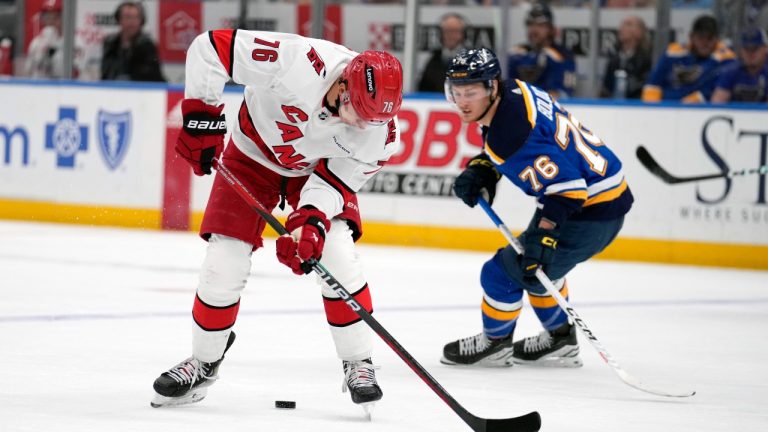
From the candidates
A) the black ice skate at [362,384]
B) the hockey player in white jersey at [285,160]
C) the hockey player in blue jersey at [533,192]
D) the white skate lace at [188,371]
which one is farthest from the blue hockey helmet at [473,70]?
the white skate lace at [188,371]

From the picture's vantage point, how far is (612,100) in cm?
851

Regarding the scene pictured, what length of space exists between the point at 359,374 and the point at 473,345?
1.04m

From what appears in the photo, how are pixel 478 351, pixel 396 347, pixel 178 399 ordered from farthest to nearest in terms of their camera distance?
pixel 478 351 < pixel 178 399 < pixel 396 347

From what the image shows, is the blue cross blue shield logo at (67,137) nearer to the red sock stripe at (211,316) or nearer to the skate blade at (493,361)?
the skate blade at (493,361)

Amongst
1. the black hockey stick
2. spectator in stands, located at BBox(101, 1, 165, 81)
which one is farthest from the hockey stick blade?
spectator in stands, located at BBox(101, 1, 165, 81)

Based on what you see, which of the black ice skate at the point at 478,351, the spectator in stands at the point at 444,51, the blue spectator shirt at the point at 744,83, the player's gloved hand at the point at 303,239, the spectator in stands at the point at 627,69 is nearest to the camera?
the player's gloved hand at the point at 303,239

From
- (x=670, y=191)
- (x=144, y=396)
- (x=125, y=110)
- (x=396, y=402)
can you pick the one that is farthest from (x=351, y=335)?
(x=125, y=110)

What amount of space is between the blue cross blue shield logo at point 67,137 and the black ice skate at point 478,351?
5716mm

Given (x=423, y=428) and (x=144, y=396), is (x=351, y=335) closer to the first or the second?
(x=423, y=428)

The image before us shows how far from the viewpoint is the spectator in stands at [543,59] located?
8570 millimetres

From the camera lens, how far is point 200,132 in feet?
11.3

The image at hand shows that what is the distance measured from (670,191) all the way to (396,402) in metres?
4.93

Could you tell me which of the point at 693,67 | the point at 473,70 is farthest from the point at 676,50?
the point at 473,70

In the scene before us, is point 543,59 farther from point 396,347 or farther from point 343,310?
point 396,347
